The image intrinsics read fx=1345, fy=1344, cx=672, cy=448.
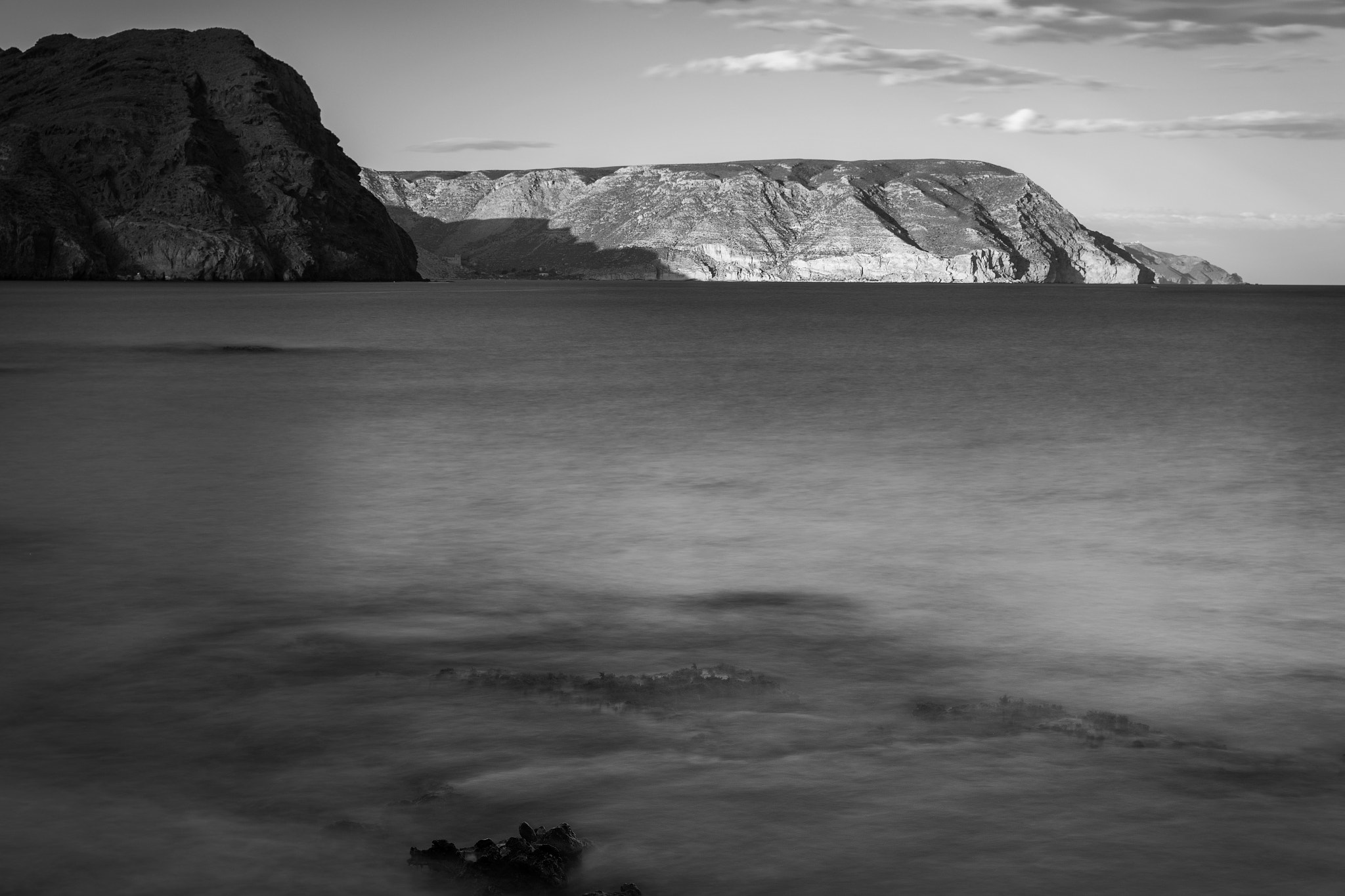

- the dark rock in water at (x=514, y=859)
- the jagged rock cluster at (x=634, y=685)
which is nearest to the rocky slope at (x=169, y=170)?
the jagged rock cluster at (x=634, y=685)

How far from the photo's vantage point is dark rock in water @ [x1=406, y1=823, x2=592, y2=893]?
578 centimetres

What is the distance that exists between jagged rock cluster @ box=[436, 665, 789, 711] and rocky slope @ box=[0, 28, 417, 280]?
6342 inches

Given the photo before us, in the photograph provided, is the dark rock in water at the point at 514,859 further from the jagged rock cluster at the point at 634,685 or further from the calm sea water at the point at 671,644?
the jagged rock cluster at the point at 634,685

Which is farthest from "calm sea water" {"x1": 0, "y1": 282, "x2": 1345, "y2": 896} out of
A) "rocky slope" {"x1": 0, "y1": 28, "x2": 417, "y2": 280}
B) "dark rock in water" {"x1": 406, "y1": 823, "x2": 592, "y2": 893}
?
"rocky slope" {"x1": 0, "y1": 28, "x2": 417, "y2": 280}

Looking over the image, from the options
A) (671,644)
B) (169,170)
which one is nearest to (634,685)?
(671,644)

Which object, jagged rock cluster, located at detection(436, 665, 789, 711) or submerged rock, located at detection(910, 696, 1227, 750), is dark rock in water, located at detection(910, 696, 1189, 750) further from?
jagged rock cluster, located at detection(436, 665, 789, 711)

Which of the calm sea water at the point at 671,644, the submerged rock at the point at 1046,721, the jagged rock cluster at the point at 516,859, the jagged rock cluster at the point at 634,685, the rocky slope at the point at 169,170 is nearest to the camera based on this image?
the jagged rock cluster at the point at 516,859

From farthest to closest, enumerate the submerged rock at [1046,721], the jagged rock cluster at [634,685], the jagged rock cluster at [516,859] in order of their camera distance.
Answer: the jagged rock cluster at [634,685] → the submerged rock at [1046,721] → the jagged rock cluster at [516,859]

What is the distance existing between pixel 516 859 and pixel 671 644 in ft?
13.8

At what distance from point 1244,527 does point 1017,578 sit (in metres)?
4.58

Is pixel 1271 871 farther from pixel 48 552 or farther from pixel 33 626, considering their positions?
pixel 48 552

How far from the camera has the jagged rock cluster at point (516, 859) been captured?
5.77 meters

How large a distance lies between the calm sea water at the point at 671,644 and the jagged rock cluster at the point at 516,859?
130 mm

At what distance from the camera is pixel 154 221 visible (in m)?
162
